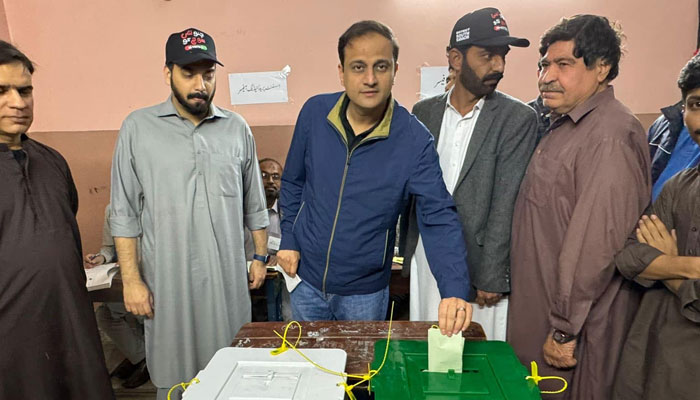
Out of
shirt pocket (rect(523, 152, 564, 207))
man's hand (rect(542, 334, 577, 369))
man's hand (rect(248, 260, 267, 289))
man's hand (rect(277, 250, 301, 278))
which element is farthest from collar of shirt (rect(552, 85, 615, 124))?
man's hand (rect(248, 260, 267, 289))

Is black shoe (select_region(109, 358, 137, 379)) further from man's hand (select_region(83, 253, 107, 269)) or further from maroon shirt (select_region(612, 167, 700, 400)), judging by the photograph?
maroon shirt (select_region(612, 167, 700, 400))

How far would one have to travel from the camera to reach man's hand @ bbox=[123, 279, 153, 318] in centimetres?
178

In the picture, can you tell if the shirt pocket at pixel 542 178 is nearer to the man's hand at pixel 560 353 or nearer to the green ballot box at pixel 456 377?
the man's hand at pixel 560 353

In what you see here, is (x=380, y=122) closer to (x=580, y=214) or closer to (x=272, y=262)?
(x=580, y=214)

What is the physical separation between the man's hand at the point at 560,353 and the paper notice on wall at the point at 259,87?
A: 92.2 inches

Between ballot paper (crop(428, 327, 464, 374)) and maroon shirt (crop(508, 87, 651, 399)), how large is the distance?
67 centimetres

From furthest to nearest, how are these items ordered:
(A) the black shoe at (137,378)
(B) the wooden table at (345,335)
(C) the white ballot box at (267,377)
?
(A) the black shoe at (137,378), (B) the wooden table at (345,335), (C) the white ballot box at (267,377)

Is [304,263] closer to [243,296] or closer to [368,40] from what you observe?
[243,296]

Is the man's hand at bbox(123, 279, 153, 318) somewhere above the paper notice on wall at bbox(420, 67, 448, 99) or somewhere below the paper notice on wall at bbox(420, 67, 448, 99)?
below

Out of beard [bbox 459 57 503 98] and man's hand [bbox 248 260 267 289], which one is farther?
man's hand [bbox 248 260 267 289]

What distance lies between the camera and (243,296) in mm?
1950

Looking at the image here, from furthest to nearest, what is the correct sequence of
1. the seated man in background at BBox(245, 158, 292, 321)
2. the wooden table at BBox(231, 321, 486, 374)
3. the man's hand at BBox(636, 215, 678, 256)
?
1. the seated man in background at BBox(245, 158, 292, 321)
2. the man's hand at BBox(636, 215, 678, 256)
3. the wooden table at BBox(231, 321, 486, 374)

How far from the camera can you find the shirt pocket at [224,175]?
1814mm

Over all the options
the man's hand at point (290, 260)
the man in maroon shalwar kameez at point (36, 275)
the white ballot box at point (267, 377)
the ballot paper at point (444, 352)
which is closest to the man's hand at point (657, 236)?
the ballot paper at point (444, 352)
